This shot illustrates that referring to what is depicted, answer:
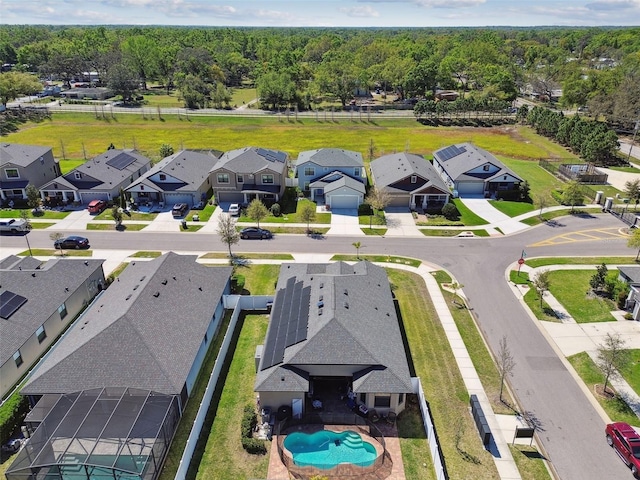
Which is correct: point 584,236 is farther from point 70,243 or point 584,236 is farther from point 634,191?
point 70,243

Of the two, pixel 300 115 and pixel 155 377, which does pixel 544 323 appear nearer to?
pixel 155 377

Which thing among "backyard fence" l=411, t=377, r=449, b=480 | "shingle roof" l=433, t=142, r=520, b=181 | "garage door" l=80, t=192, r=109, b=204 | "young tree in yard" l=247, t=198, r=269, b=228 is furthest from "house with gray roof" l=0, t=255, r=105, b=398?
"shingle roof" l=433, t=142, r=520, b=181

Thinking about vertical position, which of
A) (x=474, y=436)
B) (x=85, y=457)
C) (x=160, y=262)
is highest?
(x=160, y=262)

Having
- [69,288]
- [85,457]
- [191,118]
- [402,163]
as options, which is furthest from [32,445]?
[191,118]

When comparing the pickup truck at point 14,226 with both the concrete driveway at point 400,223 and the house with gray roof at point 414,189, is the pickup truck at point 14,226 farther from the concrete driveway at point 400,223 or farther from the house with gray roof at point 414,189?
the house with gray roof at point 414,189

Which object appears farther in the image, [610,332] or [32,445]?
[610,332]

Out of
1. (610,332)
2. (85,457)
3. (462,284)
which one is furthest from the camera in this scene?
(462,284)

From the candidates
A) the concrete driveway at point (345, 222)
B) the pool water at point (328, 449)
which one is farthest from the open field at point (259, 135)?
the pool water at point (328, 449)
